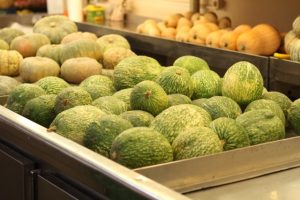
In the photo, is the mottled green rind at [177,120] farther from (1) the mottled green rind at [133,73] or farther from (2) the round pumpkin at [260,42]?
(2) the round pumpkin at [260,42]

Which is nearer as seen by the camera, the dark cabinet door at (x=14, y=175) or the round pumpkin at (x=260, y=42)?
the dark cabinet door at (x=14, y=175)

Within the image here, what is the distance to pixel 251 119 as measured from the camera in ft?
5.24

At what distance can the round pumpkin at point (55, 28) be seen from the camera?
3.02 meters

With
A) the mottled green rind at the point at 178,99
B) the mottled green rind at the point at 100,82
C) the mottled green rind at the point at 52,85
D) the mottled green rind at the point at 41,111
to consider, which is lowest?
the mottled green rind at the point at 41,111

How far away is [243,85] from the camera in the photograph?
5.79 ft

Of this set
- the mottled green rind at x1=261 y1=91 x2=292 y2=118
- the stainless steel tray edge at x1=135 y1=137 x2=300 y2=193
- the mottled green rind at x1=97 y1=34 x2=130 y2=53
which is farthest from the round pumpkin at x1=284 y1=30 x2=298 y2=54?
the stainless steel tray edge at x1=135 y1=137 x2=300 y2=193

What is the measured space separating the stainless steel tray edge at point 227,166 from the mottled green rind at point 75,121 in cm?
34

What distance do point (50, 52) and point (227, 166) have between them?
146 centimetres

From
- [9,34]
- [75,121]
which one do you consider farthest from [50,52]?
[75,121]

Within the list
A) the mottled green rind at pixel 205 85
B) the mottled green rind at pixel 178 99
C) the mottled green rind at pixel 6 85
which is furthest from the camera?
the mottled green rind at pixel 6 85

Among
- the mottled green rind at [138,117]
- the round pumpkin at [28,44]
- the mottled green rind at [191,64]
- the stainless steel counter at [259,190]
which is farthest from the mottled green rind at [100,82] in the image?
the round pumpkin at [28,44]

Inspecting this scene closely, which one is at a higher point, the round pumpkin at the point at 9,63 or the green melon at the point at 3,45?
the green melon at the point at 3,45

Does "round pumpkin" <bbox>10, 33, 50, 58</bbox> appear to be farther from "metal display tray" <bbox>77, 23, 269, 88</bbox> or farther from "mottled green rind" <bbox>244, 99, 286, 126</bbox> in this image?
"mottled green rind" <bbox>244, 99, 286, 126</bbox>

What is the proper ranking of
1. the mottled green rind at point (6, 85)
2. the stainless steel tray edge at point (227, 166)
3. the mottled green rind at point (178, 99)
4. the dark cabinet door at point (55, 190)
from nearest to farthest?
the stainless steel tray edge at point (227, 166)
the dark cabinet door at point (55, 190)
the mottled green rind at point (178, 99)
the mottled green rind at point (6, 85)
